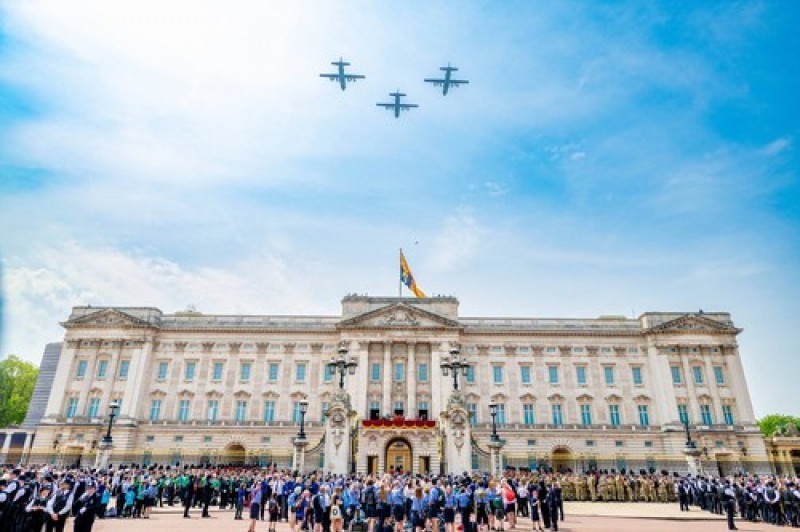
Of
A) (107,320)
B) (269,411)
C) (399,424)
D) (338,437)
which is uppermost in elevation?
(107,320)

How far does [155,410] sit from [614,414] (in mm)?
49720

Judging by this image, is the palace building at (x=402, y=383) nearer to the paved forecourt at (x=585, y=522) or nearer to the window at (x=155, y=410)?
the window at (x=155, y=410)

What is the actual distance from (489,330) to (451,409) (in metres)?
24.5

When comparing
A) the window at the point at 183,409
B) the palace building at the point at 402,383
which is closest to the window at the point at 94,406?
the palace building at the point at 402,383

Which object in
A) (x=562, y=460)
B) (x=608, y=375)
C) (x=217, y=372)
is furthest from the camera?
(x=217, y=372)

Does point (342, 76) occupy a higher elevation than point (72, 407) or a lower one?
higher

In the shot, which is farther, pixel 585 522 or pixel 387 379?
pixel 387 379

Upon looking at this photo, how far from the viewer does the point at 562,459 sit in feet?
166

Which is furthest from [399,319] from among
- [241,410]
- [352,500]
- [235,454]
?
[352,500]

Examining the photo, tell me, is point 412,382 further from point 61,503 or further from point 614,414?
point 61,503

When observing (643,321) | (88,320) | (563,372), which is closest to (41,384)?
(88,320)

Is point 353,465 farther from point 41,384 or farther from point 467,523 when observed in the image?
point 41,384

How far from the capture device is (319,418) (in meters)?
52.2

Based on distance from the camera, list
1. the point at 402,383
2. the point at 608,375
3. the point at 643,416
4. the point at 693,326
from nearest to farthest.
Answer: the point at 643,416 → the point at 402,383 → the point at 608,375 → the point at 693,326
